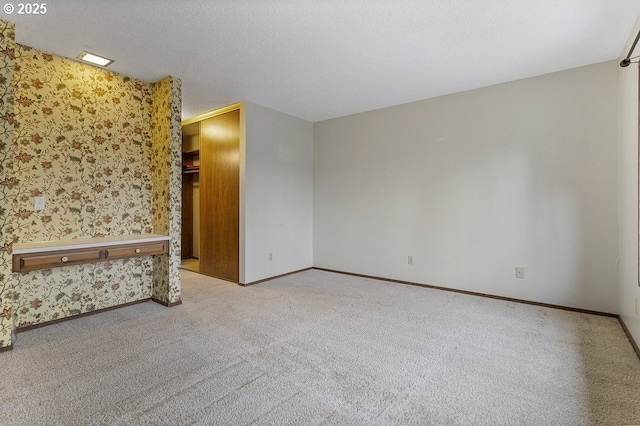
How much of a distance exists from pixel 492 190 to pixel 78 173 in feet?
14.1

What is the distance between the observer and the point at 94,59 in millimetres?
2916

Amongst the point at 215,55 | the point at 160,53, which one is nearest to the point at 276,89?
the point at 215,55

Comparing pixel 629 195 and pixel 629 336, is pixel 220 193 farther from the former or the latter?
pixel 629 336

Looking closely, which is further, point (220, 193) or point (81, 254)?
point (220, 193)

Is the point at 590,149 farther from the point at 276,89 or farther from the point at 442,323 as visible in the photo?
the point at 276,89

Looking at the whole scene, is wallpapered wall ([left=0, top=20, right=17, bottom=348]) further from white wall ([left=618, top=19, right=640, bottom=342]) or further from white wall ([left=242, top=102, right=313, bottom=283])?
white wall ([left=618, top=19, right=640, bottom=342])

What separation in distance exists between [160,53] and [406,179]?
3.12 metres

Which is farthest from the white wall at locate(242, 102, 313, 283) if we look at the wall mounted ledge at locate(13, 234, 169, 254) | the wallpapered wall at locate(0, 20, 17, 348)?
the wallpapered wall at locate(0, 20, 17, 348)

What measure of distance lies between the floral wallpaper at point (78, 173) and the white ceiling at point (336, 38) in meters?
0.27

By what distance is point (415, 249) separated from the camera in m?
4.21

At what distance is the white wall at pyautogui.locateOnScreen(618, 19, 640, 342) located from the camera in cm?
236

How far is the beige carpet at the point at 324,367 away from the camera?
1637 millimetres

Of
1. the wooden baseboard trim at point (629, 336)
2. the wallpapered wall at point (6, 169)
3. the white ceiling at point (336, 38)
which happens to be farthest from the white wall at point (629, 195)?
the wallpapered wall at point (6, 169)

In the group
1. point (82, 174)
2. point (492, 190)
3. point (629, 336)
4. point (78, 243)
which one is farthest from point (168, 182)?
point (629, 336)
